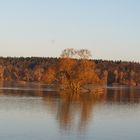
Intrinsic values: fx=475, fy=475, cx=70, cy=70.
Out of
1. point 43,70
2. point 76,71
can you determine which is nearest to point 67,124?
point 76,71

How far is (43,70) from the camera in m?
127

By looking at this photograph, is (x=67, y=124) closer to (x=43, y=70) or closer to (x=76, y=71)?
(x=76, y=71)

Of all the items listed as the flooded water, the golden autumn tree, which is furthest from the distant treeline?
the flooded water

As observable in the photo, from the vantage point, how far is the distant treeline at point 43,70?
126 m

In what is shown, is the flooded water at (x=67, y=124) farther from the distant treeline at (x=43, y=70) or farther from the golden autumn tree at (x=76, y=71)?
the distant treeline at (x=43, y=70)

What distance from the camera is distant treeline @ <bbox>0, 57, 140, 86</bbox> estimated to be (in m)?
126

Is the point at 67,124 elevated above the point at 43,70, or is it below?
below

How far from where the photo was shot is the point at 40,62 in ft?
479

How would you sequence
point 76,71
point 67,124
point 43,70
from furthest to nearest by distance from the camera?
1. point 43,70
2. point 76,71
3. point 67,124

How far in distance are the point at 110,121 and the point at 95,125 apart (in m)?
2.61

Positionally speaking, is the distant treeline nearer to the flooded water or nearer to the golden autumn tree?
the golden autumn tree

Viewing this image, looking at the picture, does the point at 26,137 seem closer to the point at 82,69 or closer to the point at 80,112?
the point at 80,112

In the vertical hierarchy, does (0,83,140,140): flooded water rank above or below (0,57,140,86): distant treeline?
below

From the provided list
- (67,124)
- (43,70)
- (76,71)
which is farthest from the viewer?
(43,70)
